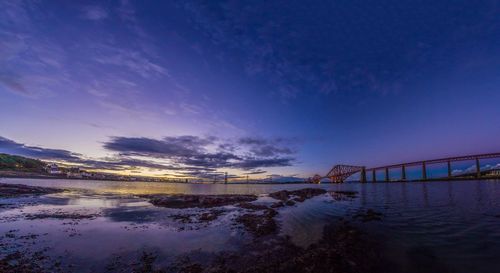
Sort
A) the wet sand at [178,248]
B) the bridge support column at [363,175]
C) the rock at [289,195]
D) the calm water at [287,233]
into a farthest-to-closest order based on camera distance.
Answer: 1. the bridge support column at [363,175]
2. the rock at [289,195]
3. the calm water at [287,233]
4. the wet sand at [178,248]

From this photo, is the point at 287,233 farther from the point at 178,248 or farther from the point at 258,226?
the point at 178,248

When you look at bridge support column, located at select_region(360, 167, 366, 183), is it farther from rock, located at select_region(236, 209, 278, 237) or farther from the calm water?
rock, located at select_region(236, 209, 278, 237)

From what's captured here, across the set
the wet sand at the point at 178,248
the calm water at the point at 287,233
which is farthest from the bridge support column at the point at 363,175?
the wet sand at the point at 178,248

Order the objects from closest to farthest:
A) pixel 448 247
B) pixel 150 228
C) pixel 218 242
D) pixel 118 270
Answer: pixel 118 270
pixel 448 247
pixel 218 242
pixel 150 228

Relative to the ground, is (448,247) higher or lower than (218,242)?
higher

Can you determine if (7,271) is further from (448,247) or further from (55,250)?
(448,247)

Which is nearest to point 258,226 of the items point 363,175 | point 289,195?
point 289,195

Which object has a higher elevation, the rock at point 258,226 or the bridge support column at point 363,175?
the bridge support column at point 363,175

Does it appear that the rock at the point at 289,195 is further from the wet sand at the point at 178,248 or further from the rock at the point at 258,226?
the wet sand at the point at 178,248

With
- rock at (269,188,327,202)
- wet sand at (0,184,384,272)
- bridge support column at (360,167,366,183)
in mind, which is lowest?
rock at (269,188,327,202)

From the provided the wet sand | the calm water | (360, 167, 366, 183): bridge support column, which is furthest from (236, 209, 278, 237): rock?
(360, 167, 366, 183): bridge support column

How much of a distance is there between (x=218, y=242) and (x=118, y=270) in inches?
240

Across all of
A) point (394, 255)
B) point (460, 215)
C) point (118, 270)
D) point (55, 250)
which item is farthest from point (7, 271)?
point (460, 215)

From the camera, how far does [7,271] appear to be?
368 inches
